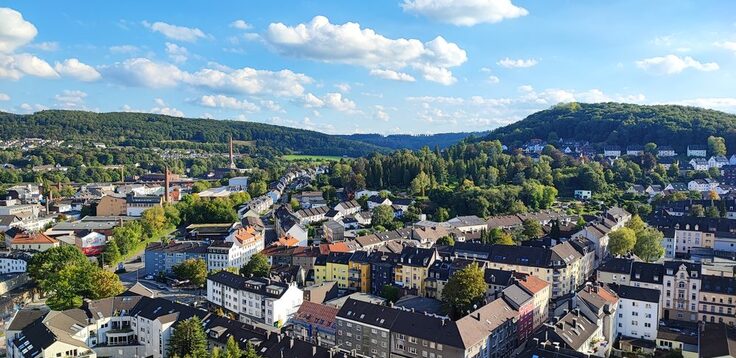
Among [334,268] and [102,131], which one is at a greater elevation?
[102,131]

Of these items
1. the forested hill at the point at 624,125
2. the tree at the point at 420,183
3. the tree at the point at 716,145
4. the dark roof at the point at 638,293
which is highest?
the forested hill at the point at 624,125

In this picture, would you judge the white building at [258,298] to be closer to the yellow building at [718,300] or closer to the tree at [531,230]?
the yellow building at [718,300]

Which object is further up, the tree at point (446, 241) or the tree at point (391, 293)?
the tree at point (446, 241)

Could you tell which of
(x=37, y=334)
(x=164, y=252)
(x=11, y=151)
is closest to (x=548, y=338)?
(x=37, y=334)

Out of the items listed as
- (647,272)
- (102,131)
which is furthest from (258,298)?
(102,131)

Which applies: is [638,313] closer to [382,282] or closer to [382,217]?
[382,282]

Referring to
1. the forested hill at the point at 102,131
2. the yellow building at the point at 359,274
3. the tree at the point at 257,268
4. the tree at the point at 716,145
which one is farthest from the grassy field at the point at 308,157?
the yellow building at the point at 359,274

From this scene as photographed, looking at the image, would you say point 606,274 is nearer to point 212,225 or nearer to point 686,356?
point 686,356

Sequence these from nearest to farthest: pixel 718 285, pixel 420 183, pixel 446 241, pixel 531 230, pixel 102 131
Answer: pixel 718 285, pixel 446 241, pixel 531 230, pixel 420 183, pixel 102 131
